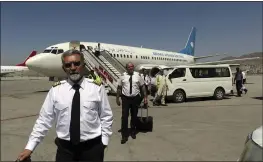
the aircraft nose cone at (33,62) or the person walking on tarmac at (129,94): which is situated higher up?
the aircraft nose cone at (33,62)

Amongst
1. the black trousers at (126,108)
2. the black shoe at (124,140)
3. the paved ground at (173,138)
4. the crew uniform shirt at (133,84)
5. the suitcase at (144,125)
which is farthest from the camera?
the suitcase at (144,125)

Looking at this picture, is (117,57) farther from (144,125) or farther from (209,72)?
(144,125)

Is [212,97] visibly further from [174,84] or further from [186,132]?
[186,132]

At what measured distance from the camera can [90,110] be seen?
2805 mm

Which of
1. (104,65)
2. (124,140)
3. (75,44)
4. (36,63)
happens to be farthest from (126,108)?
(75,44)

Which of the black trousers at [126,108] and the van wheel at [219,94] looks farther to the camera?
the van wheel at [219,94]

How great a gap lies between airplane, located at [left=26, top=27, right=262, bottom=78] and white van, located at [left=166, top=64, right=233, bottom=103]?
7489mm

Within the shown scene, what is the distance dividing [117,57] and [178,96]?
963cm

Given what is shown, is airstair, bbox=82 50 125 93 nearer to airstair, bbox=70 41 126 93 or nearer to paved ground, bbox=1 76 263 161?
airstair, bbox=70 41 126 93

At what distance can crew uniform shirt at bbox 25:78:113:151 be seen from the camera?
109 inches

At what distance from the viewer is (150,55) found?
27.2 meters

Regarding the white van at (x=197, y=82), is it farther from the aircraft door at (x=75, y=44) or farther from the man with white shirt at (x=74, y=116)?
the man with white shirt at (x=74, y=116)

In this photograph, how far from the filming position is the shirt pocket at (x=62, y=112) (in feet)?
9.10

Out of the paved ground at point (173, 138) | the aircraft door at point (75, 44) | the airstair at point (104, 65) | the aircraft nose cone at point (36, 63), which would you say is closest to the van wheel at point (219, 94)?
the paved ground at point (173, 138)
